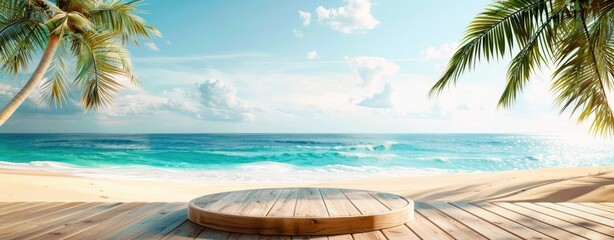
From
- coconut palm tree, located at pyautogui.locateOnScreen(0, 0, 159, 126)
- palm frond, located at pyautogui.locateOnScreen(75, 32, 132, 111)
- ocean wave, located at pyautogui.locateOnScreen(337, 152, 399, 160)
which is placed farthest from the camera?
ocean wave, located at pyautogui.locateOnScreen(337, 152, 399, 160)

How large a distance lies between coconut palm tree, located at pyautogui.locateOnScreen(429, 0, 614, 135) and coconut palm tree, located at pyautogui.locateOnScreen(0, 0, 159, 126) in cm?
731

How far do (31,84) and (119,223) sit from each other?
7.00 metres

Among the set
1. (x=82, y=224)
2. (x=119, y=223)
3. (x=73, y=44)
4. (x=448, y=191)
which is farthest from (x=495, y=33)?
(x=73, y=44)

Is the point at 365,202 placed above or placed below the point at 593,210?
above

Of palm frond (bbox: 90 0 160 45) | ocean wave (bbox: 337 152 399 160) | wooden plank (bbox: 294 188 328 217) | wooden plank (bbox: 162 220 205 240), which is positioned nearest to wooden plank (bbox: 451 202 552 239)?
wooden plank (bbox: 294 188 328 217)

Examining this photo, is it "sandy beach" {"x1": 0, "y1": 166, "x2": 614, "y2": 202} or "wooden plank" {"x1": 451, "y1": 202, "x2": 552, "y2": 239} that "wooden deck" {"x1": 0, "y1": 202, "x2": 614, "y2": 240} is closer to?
"wooden plank" {"x1": 451, "y1": 202, "x2": 552, "y2": 239}

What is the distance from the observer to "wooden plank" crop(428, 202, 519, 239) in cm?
318

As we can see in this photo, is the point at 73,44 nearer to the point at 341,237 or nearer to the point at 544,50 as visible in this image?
the point at 341,237

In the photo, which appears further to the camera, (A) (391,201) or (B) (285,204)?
(A) (391,201)

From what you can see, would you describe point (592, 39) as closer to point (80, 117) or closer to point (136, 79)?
point (136, 79)

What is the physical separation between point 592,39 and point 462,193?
18.3ft

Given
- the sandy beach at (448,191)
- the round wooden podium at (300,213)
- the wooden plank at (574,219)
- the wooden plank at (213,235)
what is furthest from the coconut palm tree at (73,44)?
the wooden plank at (574,219)

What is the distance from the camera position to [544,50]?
7289 mm

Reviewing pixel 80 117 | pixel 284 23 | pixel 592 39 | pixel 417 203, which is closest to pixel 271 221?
pixel 417 203
